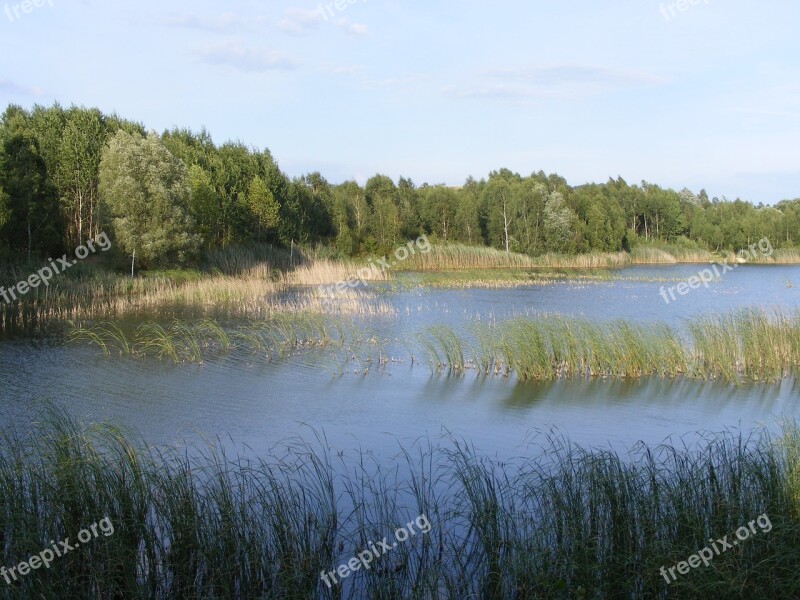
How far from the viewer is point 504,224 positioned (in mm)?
52969

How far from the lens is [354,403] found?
37.0ft

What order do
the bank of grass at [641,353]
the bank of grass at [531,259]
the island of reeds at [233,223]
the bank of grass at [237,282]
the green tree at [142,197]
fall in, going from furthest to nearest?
the bank of grass at [531,259] < the green tree at [142,197] < the island of reeds at [233,223] < the bank of grass at [237,282] < the bank of grass at [641,353]

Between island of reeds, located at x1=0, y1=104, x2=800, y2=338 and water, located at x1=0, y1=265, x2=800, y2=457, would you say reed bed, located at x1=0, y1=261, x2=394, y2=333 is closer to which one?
island of reeds, located at x1=0, y1=104, x2=800, y2=338

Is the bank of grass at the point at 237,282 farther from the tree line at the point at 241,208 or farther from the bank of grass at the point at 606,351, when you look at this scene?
the bank of grass at the point at 606,351

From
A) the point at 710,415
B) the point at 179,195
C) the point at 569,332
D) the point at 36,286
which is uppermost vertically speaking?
the point at 179,195

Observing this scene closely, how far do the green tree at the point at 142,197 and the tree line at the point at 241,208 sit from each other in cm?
5

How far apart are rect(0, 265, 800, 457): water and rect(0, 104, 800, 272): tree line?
39.2 feet

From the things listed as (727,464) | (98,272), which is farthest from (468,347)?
(98,272)

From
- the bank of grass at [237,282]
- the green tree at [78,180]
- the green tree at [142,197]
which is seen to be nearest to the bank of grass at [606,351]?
the bank of grass at [237,282]

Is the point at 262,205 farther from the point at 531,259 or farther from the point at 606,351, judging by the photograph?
the point at 606,351

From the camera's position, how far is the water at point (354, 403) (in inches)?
372

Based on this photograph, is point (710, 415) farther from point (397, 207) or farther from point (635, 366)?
point (397, 207)

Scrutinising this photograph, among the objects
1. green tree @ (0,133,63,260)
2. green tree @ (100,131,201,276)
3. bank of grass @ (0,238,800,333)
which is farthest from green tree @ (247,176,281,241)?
green tree @ (0,133,63,260)

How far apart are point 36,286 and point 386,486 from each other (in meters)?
18.5
